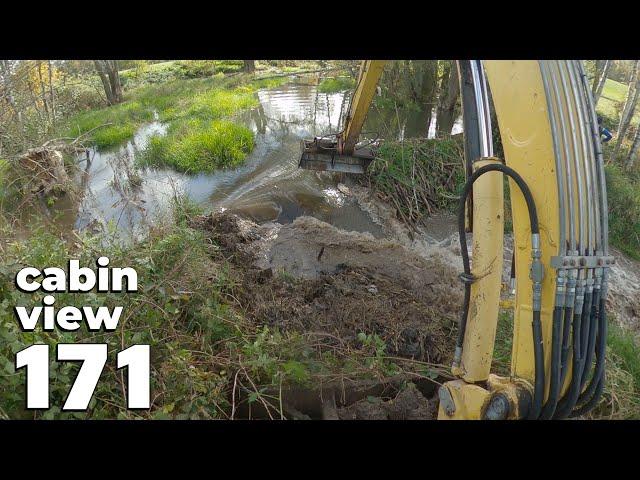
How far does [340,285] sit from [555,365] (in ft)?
10.6

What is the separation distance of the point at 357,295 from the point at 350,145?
2.69 m

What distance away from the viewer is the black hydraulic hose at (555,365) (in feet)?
6.23

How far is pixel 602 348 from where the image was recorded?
76.9 inches

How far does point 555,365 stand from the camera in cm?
193

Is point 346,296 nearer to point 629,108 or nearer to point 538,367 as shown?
point 538,367

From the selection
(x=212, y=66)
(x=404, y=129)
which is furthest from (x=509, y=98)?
(x=212, y=66)

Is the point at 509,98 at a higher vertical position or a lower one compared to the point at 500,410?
higher

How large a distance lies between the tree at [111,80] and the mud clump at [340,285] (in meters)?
10.4

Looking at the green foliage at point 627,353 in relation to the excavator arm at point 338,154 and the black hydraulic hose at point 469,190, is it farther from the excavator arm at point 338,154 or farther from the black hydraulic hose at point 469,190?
the excavator arm at point 338,154

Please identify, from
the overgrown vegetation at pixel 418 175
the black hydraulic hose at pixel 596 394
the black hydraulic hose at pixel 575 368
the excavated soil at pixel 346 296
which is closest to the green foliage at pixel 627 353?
the excavated soil at pixel 346 296

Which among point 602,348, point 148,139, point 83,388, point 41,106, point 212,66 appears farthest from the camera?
point 212,66

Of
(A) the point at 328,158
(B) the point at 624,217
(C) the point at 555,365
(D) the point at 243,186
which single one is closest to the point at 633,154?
(B) the point at 624,217

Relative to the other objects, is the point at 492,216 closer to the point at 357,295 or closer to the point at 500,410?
the point at 500,410

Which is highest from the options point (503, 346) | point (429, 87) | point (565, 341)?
point (429, 87)
